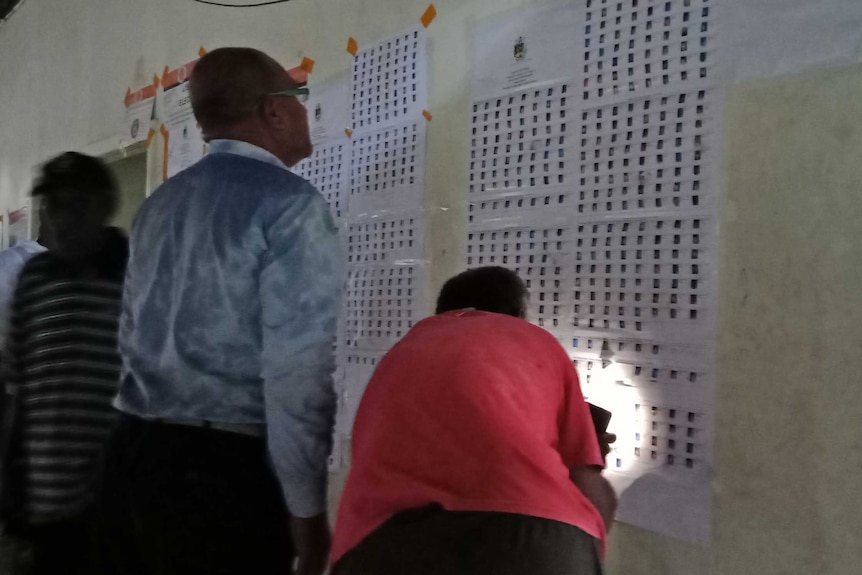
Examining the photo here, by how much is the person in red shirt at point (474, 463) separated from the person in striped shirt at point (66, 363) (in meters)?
0.62

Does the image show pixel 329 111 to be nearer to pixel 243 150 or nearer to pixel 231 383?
pixel 243 150

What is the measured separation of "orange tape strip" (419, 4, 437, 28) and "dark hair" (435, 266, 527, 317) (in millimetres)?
602

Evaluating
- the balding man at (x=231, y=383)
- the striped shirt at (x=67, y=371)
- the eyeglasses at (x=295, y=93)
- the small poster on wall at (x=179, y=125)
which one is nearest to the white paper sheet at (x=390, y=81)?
the eyeglasses at (x=295, y=93)

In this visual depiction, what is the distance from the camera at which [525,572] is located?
79cm

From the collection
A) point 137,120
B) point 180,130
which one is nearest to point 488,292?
point 180,130

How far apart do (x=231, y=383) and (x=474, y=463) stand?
1.22 feet

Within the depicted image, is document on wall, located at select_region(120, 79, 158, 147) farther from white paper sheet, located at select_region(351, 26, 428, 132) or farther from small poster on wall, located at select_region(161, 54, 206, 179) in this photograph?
white paper sheet, located at select_region(351, 26, 428, 132)

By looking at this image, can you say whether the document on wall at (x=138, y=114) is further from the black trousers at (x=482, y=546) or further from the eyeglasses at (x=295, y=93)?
the black trousers at (x=482, y=546)

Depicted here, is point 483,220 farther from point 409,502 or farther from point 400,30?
point 409,502

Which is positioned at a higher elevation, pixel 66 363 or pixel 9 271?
pixel 9 271

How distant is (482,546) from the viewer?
0.80m

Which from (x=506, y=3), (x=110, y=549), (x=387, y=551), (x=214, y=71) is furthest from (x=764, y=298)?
(x=110, y=549)

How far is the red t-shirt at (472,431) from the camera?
0.82 meters

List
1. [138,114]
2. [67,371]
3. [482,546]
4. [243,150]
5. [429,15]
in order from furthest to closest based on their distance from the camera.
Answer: [138,114]
[429,15]
[67,371]
[243,150]
[482,546]
